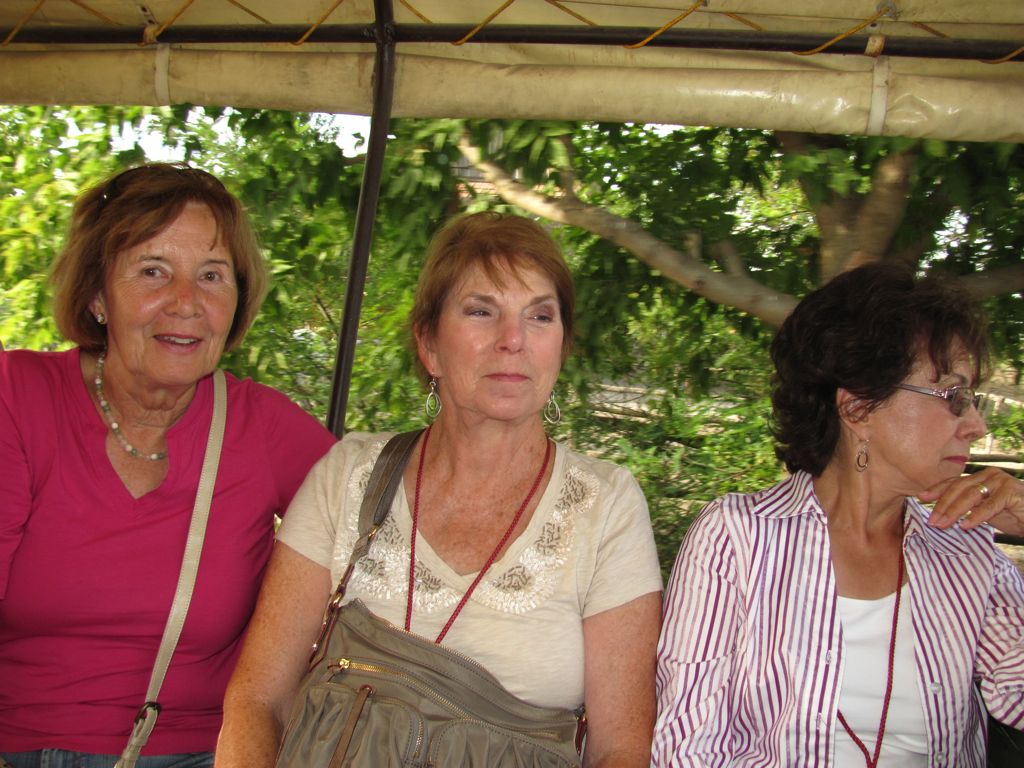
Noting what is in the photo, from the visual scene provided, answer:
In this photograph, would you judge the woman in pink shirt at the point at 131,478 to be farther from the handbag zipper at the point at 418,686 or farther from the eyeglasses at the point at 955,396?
the eyeglasses at the point at 955,396

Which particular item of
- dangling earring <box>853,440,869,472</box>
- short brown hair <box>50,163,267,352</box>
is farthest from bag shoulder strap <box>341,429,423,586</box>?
dangling earring <box>853,440,869,472</box>

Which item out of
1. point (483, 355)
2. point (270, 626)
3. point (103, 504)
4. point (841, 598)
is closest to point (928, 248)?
point (841, 598)

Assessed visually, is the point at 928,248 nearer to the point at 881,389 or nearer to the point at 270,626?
the point at 881,389

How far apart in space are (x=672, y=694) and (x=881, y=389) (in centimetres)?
79

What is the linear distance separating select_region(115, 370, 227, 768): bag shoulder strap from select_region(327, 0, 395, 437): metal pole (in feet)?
2.07

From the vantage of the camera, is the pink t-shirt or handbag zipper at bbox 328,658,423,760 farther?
the pink t-shirt

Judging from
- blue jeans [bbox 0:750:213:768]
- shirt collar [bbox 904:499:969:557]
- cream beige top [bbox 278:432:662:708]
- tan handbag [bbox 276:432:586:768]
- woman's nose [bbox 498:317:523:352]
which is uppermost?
woman's nose [bbox 498:317:523:352]

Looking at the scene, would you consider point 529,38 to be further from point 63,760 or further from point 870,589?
point 63,760

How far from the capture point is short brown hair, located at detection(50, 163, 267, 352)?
233cm

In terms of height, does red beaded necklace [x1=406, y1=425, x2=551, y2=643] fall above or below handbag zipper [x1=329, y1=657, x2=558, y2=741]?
above

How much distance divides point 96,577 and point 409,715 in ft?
2.79

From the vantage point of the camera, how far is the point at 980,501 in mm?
1979

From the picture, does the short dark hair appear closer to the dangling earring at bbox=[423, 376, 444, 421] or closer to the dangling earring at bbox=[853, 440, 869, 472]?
the dangling earring at bbox=[853, 440, 869, 472]

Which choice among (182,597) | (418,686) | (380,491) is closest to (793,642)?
(418,686)
